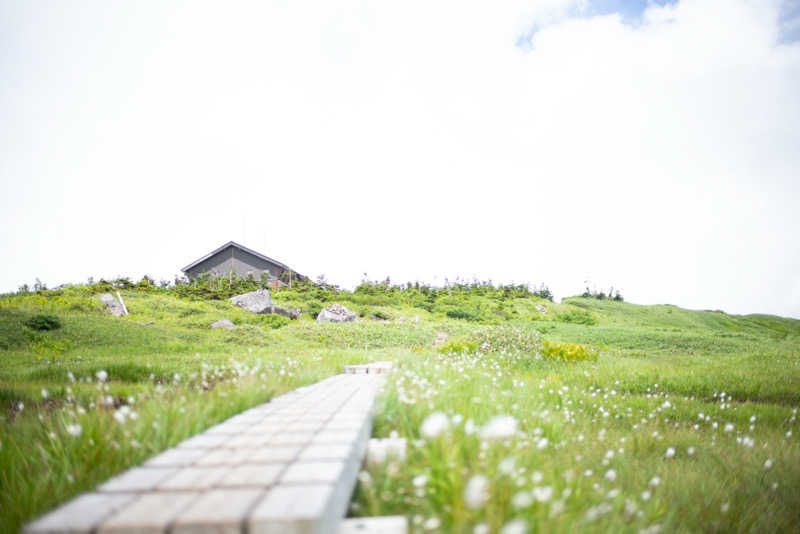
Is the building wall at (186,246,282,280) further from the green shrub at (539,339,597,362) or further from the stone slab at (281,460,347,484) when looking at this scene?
the stone slab at (281,460,347,484)

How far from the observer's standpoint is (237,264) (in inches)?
1264

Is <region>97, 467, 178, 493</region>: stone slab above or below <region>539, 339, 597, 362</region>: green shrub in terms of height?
above

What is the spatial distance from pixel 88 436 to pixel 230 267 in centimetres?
3104

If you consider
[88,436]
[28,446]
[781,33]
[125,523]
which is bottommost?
[28,446]

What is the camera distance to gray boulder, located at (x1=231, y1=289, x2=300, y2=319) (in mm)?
22781

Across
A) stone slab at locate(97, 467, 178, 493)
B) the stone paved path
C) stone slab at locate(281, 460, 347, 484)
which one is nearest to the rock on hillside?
the stone paved path

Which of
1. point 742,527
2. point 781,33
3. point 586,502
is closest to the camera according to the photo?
point 586,502

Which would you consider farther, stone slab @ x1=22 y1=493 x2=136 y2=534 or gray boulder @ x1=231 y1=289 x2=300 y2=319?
gray boulder @ x1=231 y1=289 x2=300 y2=319

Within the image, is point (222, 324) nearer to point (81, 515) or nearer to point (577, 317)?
point (81, 515)

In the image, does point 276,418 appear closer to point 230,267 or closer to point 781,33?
point 781,33

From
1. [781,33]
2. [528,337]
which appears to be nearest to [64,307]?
[528,337]

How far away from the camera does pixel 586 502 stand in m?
2.80

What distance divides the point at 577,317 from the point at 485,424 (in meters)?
29.2

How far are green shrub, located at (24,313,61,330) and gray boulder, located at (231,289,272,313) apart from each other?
33.2ft
